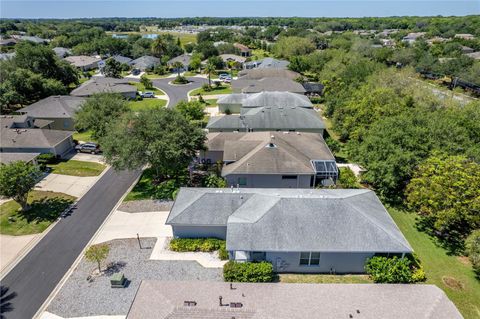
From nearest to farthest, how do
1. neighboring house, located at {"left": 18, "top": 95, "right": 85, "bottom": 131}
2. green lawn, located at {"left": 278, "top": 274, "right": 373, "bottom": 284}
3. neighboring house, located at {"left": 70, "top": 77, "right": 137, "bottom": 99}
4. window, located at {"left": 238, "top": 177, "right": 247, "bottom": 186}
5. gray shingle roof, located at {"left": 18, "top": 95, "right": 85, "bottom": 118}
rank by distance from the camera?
green lawn, located at {"left": 278, "top": 274, "right": 373, "bottom": 284} < window, located at {"left": 238, "top": 177, "right": 247, "bottom": 186} < neighboring house, located at {"left": 18, "top": 95, "right": 85, "bottom": 131} < gray shingle roof, located at {"left": 18, "top": 95, "right": 85, "bottom": 118} < neighboring house, located at {"left": 70, "top": 77, "right": 137, "bottom": 99}

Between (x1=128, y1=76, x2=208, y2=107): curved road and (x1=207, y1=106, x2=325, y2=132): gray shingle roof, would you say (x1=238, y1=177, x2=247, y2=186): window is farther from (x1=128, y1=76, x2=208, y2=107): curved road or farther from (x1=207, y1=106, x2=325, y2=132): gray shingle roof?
(x1=128, y1=76, x2=208, y2=107): curved road

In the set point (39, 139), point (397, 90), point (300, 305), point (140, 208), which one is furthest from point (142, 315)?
point (397, 90)

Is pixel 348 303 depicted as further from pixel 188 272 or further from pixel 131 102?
pixel 131 102

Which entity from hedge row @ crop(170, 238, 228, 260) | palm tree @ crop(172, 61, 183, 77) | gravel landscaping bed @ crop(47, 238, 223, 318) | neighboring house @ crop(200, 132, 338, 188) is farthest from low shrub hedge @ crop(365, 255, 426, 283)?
palm tree @ crop(172, 61, 183, 77)

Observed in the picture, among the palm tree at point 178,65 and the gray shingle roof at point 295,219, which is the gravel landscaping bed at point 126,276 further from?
the palm tree at point 178,65

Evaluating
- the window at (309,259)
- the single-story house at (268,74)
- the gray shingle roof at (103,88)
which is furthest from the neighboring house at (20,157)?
the single-story house at (268,74)
